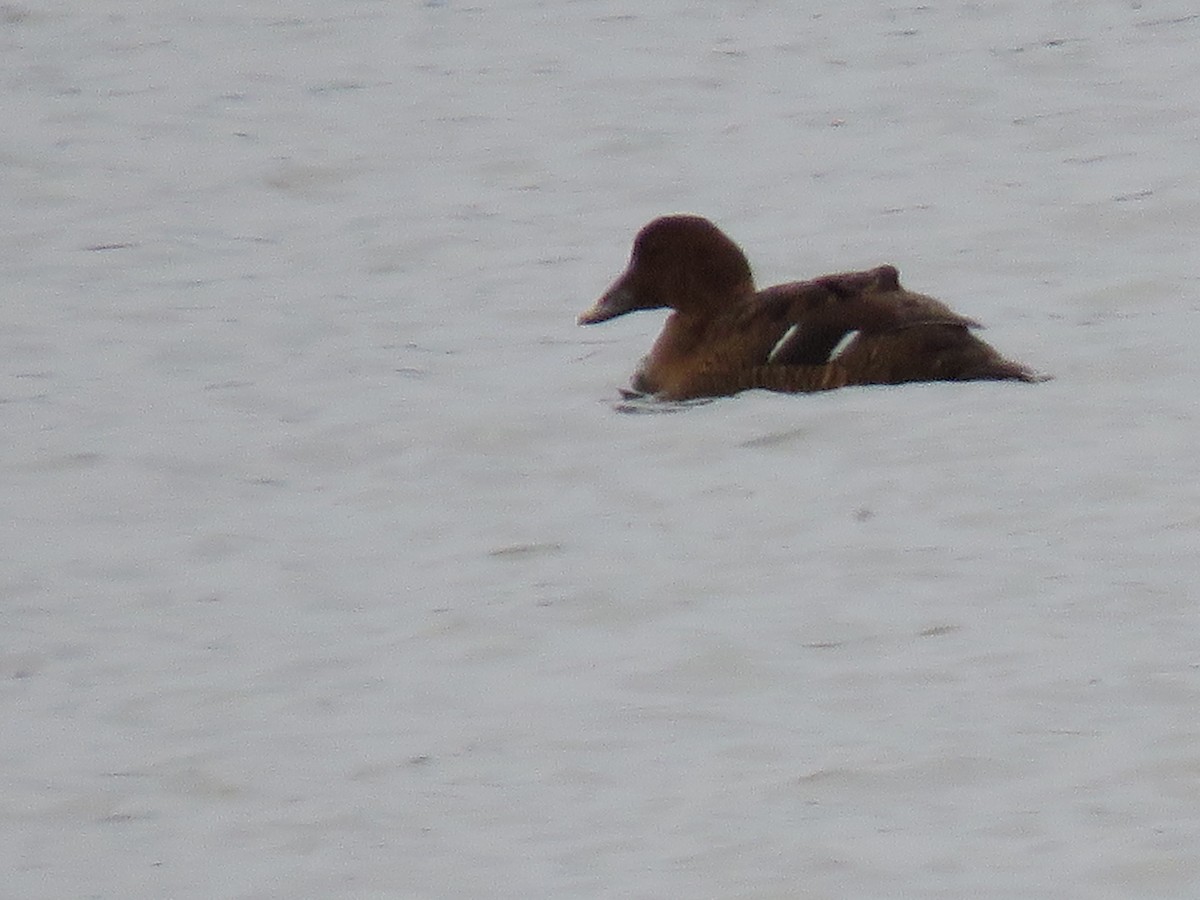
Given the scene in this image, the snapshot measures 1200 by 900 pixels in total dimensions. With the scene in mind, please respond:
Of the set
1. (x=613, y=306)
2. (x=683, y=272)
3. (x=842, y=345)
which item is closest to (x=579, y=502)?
(x=842, y=345)

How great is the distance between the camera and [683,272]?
1019 centimetres

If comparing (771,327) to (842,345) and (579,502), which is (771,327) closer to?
(842,345)

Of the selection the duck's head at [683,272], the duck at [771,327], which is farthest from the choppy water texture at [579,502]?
the duck's head at [683,272]

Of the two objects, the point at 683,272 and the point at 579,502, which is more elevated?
the point at 683,272

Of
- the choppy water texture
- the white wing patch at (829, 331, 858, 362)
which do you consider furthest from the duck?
the choppy water texture

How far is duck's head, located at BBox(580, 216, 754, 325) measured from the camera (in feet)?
33.4

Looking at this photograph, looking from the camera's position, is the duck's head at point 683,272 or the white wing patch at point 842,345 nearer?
the white wing patch at point 842,345

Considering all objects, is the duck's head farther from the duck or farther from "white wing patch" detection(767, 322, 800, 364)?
"white wing patch" detection(767, 322, 800, 364)

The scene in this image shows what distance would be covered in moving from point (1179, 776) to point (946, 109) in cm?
850

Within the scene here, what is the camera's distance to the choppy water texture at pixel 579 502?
6188mm

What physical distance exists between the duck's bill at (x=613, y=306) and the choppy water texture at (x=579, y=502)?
17cm

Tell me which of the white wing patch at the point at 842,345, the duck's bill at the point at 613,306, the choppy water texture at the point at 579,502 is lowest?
the choppy water texture at the point at 579,502

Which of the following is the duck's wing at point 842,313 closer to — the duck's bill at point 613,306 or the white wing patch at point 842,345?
the white wing patch at point 842,345

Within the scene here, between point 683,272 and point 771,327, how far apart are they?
0.57 metres
